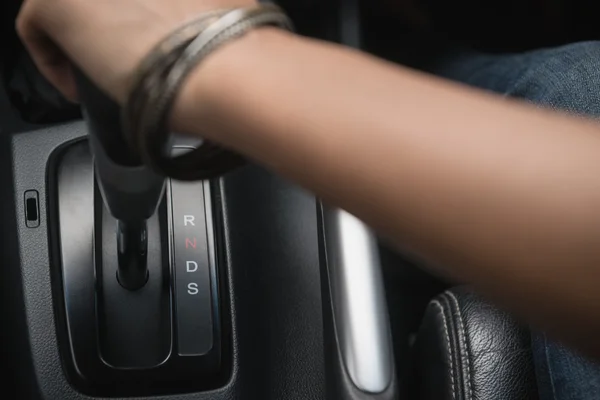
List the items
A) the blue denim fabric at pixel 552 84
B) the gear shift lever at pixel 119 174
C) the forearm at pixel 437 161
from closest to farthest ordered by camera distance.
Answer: the forearm at pixel 437 161 < the gear shift lever at pixel 119 174 < the blue denim fabric at pixel 552 84

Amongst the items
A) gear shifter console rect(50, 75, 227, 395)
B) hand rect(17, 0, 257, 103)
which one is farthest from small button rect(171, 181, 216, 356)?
hand rect(17, 0, 257, 103)

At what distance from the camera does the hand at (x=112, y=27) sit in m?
0.32

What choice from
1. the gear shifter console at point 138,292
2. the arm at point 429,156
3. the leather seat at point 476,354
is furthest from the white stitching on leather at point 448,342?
the arm at point 429,156

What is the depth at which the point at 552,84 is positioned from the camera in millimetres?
642

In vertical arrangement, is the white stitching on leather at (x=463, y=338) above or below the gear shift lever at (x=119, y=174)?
below

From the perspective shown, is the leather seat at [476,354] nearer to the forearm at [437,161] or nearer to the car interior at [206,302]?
the car interior at [206,302]

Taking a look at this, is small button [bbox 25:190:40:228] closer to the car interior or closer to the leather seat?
the car interior

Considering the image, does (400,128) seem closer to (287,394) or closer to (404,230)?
(404,230)

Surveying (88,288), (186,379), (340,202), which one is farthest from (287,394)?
(340,202)

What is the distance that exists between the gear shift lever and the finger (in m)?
0.03

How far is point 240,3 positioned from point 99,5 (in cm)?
7

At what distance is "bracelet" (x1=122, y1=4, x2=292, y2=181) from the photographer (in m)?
0.30

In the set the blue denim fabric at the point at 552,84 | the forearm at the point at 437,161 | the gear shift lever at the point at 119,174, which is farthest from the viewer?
the blue denim fabric at the point at 552,84

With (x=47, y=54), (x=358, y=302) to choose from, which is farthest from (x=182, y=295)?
(x=47, y=54)
